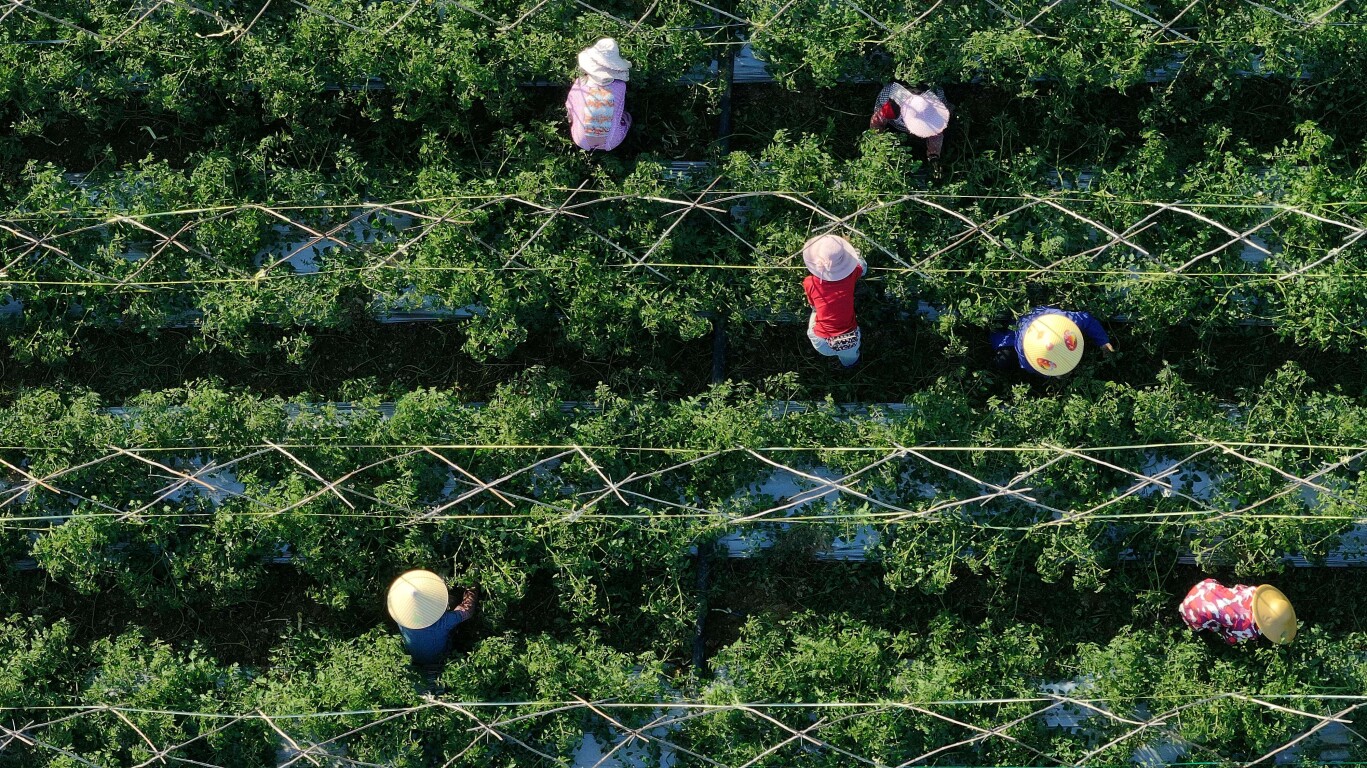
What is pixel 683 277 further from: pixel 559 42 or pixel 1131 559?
pixel 1131 559

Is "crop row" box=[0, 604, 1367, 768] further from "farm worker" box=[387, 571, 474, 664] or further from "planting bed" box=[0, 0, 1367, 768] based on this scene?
"farm worker" box=[387, 571, 474, 664]

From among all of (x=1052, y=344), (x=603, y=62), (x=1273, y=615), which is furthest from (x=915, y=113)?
(x=1273, y=615)

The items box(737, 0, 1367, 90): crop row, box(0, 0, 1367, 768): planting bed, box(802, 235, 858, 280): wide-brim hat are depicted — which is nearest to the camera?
box(802, 235, 858, 280): wide-brim hat

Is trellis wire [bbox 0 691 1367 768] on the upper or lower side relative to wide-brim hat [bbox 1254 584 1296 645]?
lower

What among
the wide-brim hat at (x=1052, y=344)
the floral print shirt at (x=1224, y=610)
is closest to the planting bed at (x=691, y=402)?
the floral print shirt at (x=1224, y=610)

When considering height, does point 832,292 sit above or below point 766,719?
above

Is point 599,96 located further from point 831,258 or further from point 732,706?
point 732,706

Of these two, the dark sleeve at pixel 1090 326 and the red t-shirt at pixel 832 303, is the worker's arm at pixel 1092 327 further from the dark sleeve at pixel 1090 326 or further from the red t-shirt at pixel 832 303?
the red t-shirt at pixel 832 303

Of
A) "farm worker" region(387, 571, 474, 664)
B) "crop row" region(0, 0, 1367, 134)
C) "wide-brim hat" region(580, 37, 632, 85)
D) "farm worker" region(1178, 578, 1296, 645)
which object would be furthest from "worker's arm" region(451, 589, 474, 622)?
"farm worker" region(1178, 578, 1296, 645)
